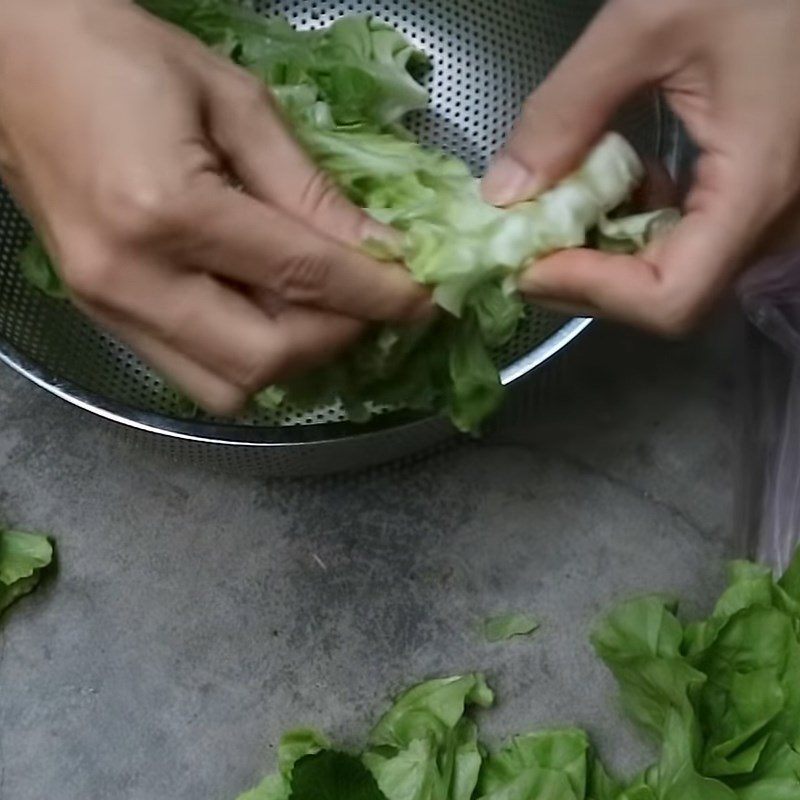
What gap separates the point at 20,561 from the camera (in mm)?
1081

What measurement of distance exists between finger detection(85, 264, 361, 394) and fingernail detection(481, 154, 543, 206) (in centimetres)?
13

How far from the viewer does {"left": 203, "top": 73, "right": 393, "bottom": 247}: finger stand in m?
0.70

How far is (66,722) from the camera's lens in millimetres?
1060

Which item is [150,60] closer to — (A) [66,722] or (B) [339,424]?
(B) [339,424]

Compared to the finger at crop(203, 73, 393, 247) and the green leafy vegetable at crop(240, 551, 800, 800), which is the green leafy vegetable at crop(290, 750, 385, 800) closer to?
the green leafy vegetable at crop(240, 551, 800, 800)

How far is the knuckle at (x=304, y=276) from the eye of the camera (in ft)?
2.22

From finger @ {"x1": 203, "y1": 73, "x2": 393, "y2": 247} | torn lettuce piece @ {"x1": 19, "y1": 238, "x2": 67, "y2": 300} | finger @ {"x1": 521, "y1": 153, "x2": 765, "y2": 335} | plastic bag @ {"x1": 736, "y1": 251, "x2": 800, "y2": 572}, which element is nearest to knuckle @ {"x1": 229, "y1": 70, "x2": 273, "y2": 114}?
finger @ {"x1": 203, "y1": 73, "x2": 393, "y2": 247}

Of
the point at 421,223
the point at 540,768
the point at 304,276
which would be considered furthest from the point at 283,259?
the point at 540,768

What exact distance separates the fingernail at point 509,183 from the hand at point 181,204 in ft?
0.29

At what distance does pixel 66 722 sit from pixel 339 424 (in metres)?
0.37

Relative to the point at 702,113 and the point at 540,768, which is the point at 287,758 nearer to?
the point at 540,768

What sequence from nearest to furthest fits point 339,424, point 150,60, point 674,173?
point 150,60 < point 339,424 < point 674,173

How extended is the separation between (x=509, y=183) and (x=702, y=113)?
0.40 ft

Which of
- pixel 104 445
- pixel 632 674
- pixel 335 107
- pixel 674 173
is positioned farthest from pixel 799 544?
pixel 104 445
